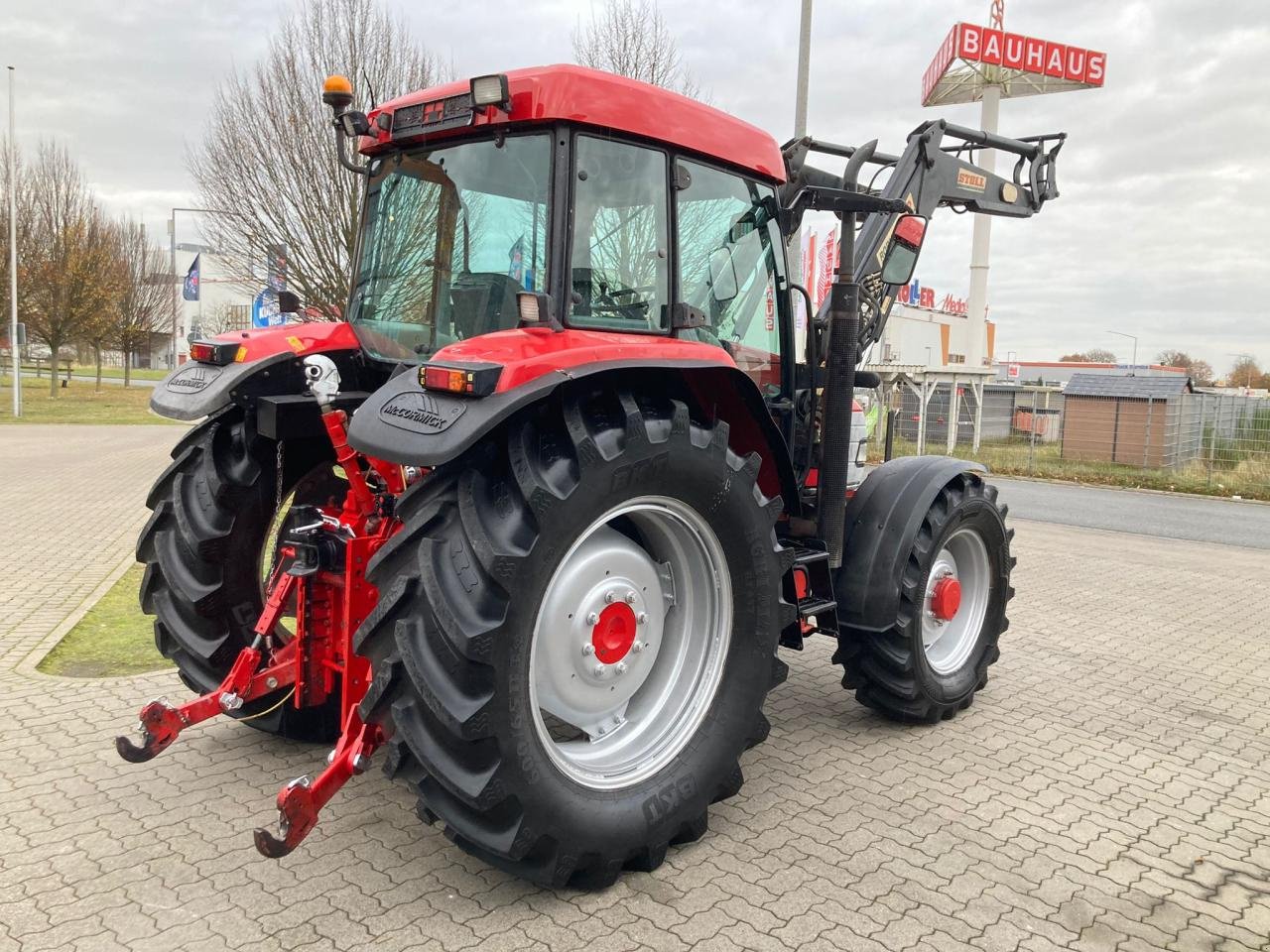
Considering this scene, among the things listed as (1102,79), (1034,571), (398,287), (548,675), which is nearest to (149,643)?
(398,287)

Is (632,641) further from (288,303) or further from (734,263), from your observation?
(288,303)

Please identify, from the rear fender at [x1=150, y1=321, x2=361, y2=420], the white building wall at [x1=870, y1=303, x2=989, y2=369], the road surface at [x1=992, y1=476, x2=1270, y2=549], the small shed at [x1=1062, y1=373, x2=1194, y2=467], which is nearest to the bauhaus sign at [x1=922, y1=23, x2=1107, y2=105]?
the white building wall at [x1=870, y1=303, x2=989, y2=369]

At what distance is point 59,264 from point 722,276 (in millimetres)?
28731

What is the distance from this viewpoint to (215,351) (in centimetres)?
353

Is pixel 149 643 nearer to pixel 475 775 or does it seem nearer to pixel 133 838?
pixel 133 838

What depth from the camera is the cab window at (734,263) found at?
3.45 m

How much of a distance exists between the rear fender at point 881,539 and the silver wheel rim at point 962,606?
1.48 ft

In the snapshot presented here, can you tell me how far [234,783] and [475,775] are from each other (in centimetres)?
156

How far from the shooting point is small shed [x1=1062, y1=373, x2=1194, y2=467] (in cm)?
1897

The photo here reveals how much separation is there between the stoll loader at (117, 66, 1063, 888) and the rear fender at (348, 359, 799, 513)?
0.01 metres

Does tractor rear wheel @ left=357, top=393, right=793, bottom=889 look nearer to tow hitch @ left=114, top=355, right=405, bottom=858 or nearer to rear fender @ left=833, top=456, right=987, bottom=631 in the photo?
tow hitch @ left=114, top=355, right=405, bottom=858

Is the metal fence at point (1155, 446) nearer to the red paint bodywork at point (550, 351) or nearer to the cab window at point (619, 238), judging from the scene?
the cab window at point (619, 238)

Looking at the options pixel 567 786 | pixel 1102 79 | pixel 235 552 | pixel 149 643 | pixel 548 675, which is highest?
pixel 1102 79

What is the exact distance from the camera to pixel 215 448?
12.0ft
